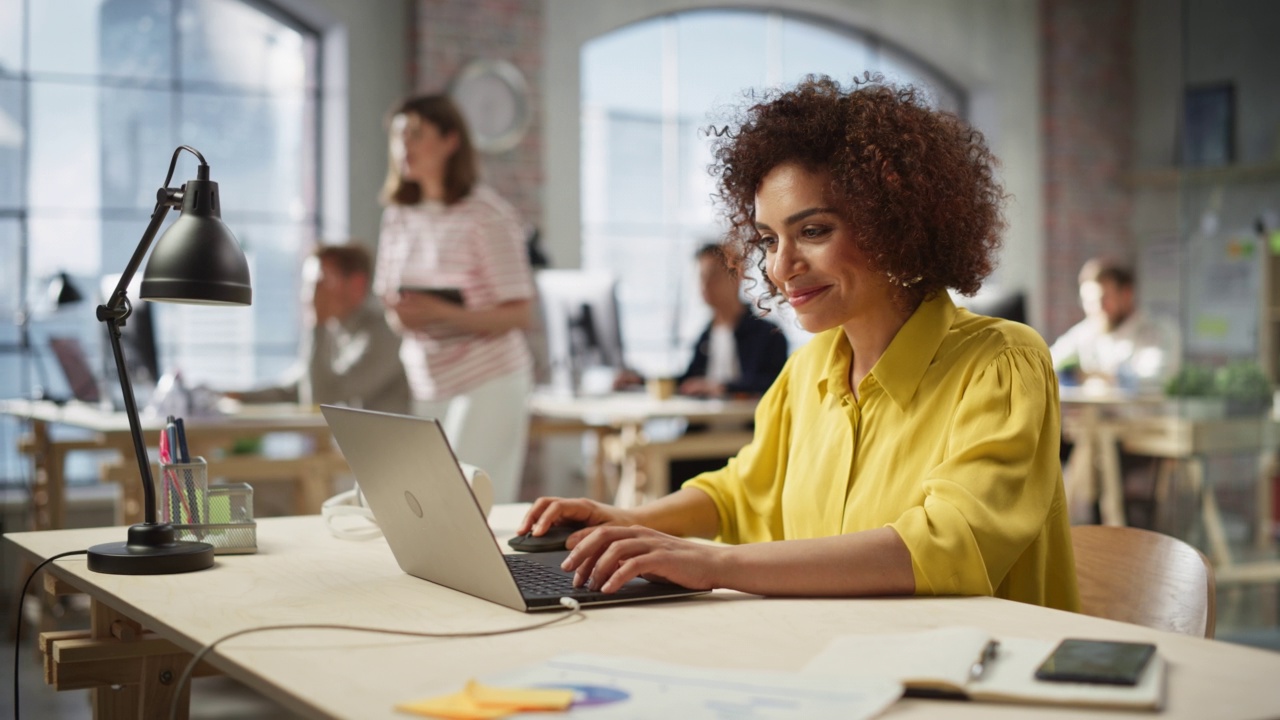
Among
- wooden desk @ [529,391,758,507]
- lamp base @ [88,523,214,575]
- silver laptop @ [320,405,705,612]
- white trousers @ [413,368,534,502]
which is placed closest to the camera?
silver laptop @ [320,405,705,612]

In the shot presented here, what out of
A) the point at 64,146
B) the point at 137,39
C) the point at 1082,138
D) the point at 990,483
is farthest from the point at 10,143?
the point at 1082,138

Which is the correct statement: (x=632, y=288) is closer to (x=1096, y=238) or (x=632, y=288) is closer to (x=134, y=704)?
(x=1096, y=238)

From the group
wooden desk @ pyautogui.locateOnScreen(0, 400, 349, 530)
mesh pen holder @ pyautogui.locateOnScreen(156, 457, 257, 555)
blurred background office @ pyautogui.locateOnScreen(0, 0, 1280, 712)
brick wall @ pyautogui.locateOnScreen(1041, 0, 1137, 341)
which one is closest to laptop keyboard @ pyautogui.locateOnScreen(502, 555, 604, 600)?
mesh pen holder @ pyautogui.locateOnScreen(156, 457, 257, 555)

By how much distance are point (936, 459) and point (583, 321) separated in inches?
147

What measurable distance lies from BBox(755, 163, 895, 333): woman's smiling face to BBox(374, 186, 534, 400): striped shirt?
6.17 feet

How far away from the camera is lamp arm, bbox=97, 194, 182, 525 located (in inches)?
59.7

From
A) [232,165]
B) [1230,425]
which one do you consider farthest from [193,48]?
[1230,425]

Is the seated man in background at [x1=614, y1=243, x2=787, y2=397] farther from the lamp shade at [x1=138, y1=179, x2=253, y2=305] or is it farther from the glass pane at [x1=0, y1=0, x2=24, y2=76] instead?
the lamp shade at [x1=138, y1=179, x2=253, y2=305]

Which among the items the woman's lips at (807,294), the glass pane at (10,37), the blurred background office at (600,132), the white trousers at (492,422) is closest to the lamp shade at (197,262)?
the woman's lips at (807,294)

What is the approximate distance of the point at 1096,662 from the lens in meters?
0.96

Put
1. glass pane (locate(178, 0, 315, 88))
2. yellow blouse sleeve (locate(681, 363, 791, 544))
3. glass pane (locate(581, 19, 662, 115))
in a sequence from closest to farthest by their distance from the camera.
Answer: yellow blouse sleeve (locate(681, 363, 791, 544)), glass pane (locate(178, 0, 315, 88)), glass pane (locate(581, 19, 662, 115))

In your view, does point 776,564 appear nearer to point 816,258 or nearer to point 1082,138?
point 816,258

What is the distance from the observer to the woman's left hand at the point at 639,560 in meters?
1.26

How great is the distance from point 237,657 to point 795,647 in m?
0.45
